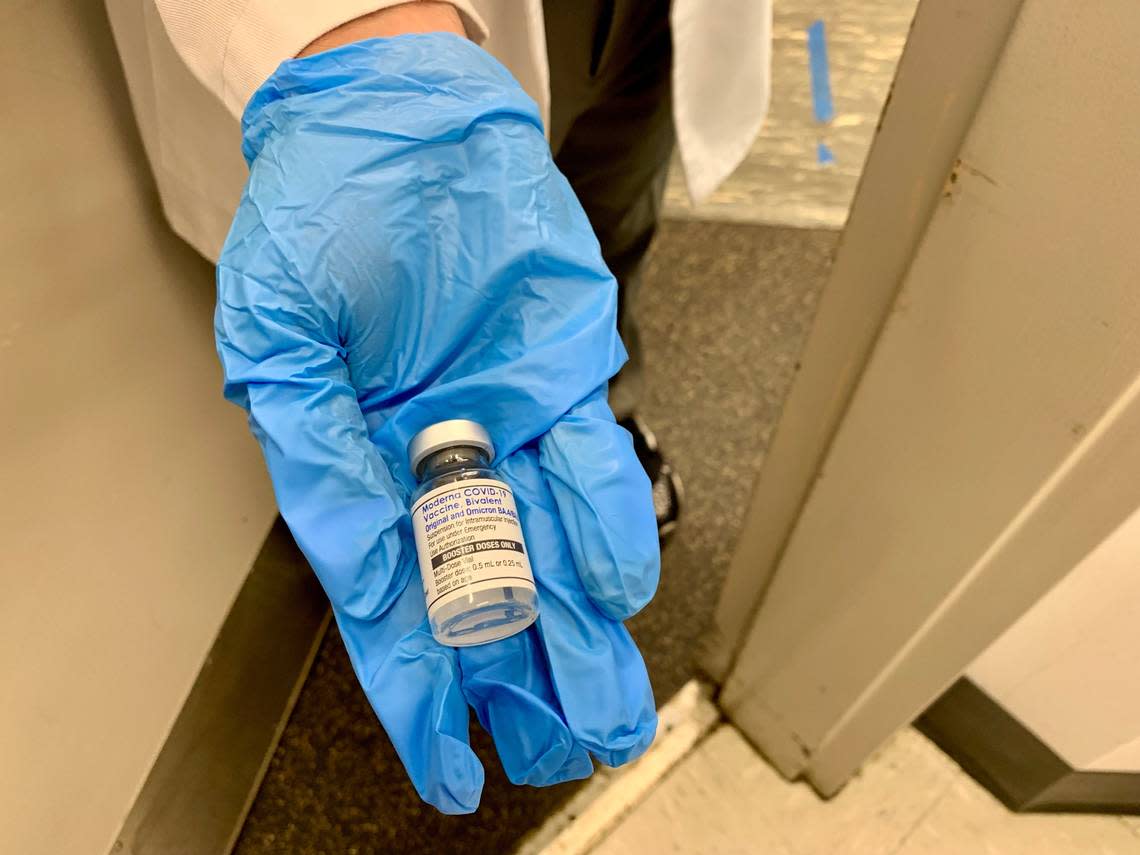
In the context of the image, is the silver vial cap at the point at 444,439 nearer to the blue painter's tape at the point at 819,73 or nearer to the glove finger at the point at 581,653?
the glove finger at the point at 581,653

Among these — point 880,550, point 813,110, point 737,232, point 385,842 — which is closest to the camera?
point 880,550

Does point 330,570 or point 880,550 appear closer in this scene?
point 330,570

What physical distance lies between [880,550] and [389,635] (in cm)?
35

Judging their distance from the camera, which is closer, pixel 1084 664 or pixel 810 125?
pixel 1084 664

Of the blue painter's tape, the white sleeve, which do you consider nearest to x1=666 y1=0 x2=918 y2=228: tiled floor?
the blue painter's tape

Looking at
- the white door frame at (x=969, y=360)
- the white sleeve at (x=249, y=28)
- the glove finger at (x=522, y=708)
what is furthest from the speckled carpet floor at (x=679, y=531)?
the white sleeve at (x=249, y=28)

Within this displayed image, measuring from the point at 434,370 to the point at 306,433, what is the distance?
9 centimetres

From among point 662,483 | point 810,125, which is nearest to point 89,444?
point 662,483

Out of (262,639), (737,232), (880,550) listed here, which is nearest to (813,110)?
(737,232)

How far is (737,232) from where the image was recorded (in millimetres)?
1328

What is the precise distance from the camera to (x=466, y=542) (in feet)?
1.19

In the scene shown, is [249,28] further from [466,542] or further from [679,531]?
[679,531]

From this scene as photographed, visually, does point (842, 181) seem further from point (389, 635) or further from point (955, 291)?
point (389, 635)

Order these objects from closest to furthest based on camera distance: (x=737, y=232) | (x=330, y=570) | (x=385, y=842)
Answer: (x=330, y=570), (x=385, y=842), (x=737, y=232)
